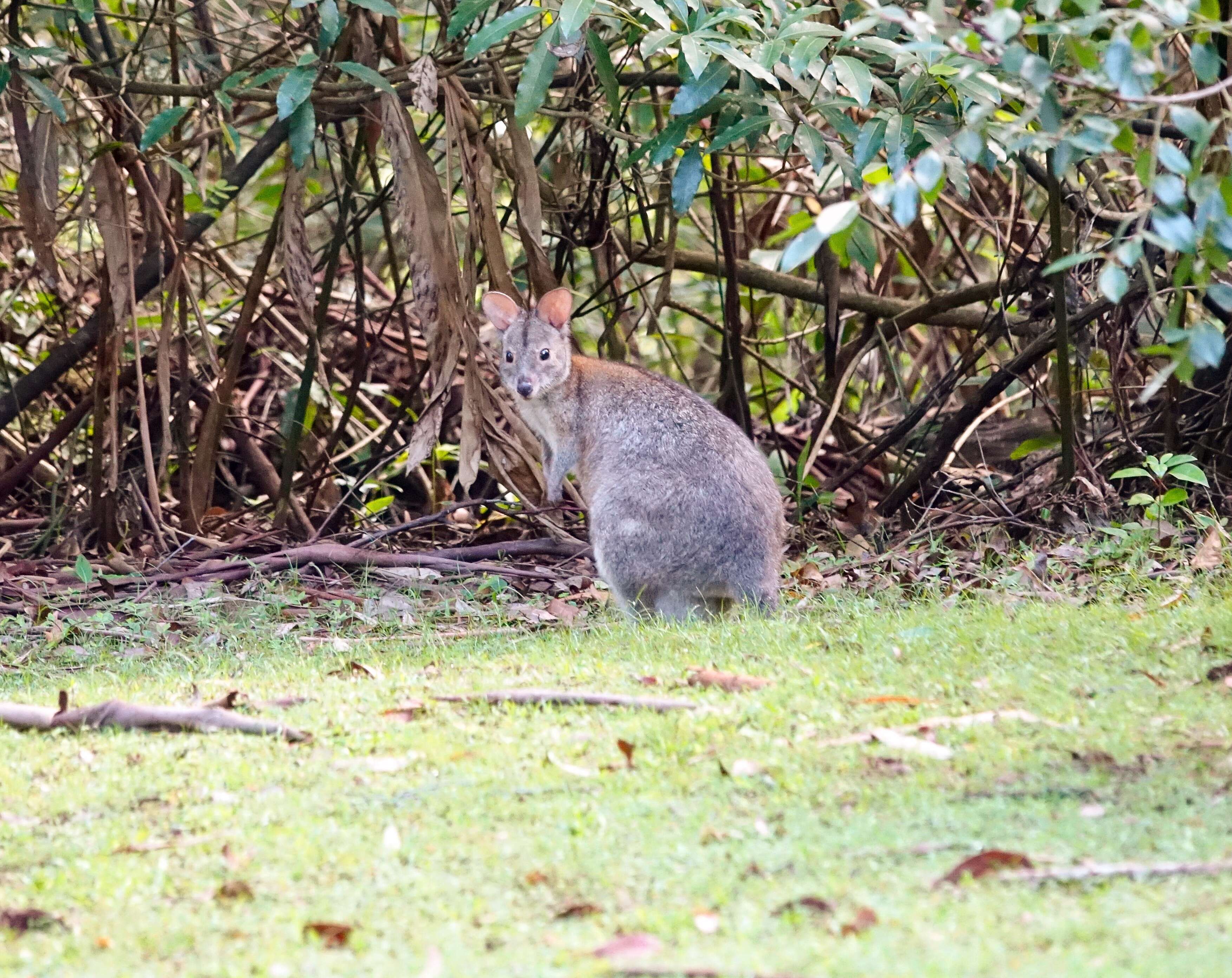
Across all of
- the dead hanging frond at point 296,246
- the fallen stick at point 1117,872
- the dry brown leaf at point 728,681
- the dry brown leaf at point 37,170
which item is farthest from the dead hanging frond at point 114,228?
the fallen stick at point 1117,872

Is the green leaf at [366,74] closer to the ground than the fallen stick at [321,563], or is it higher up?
higher up

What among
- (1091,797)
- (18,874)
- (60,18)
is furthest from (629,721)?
(60,18)

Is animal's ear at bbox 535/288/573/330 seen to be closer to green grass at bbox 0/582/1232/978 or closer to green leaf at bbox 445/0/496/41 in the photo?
green leaf at bbox 445/0/496/41

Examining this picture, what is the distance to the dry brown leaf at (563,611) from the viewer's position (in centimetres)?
619

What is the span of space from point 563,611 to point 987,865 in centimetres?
357

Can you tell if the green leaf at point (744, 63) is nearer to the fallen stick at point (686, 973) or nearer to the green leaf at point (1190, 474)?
the green leaf at point (1190, 474)

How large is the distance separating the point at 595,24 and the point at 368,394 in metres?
3.33

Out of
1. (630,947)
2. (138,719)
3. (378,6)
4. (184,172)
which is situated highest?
(378,6)

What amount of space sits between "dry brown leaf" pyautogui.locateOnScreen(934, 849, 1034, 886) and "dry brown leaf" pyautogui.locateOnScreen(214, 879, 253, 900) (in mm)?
1367

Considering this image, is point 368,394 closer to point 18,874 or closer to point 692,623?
point 692,623

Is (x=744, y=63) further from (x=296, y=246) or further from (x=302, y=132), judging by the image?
(x=296, y=246)

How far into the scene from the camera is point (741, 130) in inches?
234

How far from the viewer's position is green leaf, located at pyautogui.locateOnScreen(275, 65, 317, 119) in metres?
5.85

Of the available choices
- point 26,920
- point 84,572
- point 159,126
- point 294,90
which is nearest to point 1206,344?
point 26,920
